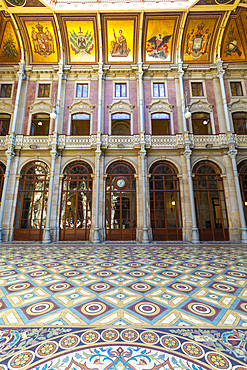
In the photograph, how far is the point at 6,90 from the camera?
1300 centimetres

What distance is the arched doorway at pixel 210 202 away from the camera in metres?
10.8

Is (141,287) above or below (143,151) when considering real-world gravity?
below

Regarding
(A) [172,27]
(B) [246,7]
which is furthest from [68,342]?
(B) [246,7]

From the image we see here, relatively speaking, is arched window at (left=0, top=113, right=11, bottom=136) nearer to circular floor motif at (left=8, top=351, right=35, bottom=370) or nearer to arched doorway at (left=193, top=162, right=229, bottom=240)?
arched doorway at (left=193, top=162, right=229, bottom=240)

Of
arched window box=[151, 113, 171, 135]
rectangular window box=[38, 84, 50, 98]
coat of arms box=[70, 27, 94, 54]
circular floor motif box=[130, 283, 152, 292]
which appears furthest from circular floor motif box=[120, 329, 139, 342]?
coat of arms box=[70, 27, 94, 54]

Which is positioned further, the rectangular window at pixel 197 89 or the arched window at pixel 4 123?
the rectangular window at pixel 197 89

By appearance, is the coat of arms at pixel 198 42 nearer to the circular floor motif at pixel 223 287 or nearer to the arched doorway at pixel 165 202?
the arched doorway at pixel 165 202

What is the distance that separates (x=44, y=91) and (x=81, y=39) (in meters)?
4.64

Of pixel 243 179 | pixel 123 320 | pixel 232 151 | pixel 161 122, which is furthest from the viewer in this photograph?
pixel 161 122

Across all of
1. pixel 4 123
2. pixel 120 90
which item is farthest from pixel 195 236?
pixel 4 123

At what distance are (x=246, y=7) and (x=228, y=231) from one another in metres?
14.6

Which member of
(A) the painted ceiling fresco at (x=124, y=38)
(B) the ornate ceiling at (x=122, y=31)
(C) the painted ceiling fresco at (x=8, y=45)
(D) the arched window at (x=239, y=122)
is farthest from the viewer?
(D) the arched window at (x=239, y=122)

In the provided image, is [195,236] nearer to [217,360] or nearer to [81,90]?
[217,360]

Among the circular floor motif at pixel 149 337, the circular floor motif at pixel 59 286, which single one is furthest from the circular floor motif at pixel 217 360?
the circular floor motif at pixel 59 286
